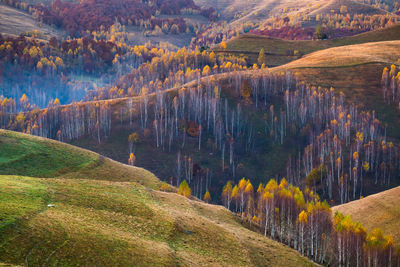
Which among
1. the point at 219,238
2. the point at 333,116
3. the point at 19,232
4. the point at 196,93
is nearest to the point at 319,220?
A: the point at 219,238

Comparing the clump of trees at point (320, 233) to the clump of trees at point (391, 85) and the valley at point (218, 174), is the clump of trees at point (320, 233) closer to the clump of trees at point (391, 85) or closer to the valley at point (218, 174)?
the valley at point (218, 174)

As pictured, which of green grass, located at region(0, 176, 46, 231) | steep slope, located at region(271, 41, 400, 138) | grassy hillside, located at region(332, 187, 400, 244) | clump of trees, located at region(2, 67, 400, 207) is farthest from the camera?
steep slope, located at region(271, 41, 400, 138)

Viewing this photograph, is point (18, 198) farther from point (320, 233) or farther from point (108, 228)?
point (320, 233)

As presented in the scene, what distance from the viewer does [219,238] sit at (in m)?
47.0

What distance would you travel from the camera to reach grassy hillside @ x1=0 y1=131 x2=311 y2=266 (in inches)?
1182

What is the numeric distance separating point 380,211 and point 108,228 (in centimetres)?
6399

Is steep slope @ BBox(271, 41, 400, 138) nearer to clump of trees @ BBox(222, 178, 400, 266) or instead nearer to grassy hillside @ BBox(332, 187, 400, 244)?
grassy hillside @ BBox(332, 187, 400, 244)

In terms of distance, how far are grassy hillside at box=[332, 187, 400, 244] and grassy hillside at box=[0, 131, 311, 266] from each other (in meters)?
29.1

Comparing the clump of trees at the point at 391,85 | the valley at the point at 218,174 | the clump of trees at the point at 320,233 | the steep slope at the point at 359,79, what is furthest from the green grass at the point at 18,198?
the clump of trees at the point at 391,85

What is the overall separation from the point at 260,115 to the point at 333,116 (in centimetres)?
3111

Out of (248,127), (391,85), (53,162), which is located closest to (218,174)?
(248,127)

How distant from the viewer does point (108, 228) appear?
3728 centimetres

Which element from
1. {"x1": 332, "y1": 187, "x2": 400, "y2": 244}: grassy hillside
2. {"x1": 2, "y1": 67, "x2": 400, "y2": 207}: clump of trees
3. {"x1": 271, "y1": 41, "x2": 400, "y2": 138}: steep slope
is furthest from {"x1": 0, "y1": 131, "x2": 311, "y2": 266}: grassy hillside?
{"x1": 271, "y1": 41, "x2": 400, "y2": 138}: steep slope

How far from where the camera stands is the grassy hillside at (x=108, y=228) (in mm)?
30031
